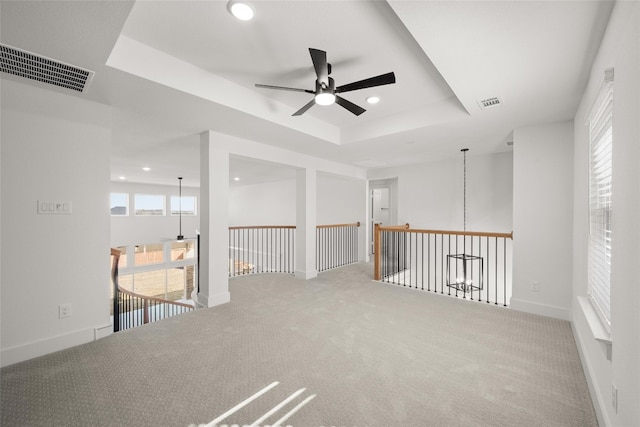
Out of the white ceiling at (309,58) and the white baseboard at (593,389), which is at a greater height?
the white ceiling at (309,58)

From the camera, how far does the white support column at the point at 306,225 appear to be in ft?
17.4

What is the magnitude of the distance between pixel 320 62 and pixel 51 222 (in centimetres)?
290

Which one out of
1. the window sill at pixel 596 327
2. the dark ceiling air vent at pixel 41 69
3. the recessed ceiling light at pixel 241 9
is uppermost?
the recessed ceiling light at pixel 241 9

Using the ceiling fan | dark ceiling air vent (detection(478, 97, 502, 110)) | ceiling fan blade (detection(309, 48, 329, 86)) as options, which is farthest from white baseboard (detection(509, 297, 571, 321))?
ceiling fan blade (detection(309, 48, 329, 86))

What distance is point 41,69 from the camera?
2131 millimetres

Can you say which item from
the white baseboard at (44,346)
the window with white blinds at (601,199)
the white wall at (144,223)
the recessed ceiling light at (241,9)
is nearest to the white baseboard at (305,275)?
the white baseboard at (44,346)

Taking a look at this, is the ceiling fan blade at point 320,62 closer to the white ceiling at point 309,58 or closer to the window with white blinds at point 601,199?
the white ceiling at point 309,58

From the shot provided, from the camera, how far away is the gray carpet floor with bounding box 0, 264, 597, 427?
174 cm

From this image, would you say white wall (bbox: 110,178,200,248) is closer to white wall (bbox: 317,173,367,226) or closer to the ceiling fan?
white wall (bbox: 317,173,367,226)

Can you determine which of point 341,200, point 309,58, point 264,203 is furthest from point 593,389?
point 264,203

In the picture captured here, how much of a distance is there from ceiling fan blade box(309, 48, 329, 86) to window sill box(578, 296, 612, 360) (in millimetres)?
2518

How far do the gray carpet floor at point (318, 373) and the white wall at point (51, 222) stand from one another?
0.97 feet

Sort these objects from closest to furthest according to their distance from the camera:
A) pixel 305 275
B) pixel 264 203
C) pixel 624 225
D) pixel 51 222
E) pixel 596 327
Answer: pixel 624 225 → pixel 596 327 → pixel 51 222 → pixel 305 275 → pixel 264 203

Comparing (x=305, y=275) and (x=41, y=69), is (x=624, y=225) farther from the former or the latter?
(x=305, y=275)
